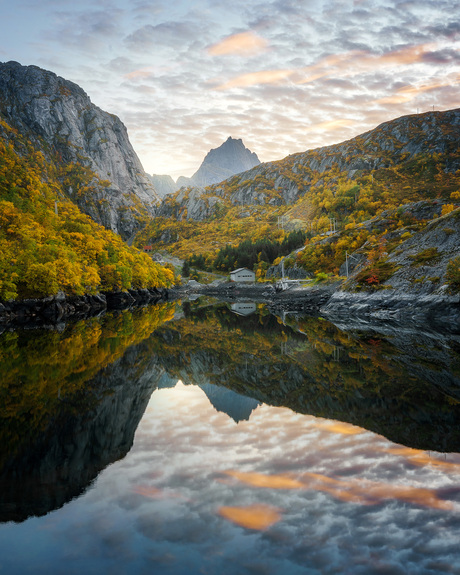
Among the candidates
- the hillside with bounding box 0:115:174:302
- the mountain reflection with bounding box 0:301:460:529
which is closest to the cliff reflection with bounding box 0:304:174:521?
the mountain reflection with bounding box 0:301:460:529

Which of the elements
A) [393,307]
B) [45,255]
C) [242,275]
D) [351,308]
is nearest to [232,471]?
Answer: [393,307]

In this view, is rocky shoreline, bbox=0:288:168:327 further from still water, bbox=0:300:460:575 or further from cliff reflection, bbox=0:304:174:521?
still water, bbox=0:300:460:575

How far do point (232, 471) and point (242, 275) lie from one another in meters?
152

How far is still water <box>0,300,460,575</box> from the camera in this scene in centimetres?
561

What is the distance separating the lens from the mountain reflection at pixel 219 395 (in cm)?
770

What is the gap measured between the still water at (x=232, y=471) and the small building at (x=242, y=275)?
141 m

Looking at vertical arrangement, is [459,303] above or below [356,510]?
above

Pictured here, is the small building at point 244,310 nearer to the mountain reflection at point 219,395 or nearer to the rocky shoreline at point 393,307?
the rocky shoreline at point 393,307

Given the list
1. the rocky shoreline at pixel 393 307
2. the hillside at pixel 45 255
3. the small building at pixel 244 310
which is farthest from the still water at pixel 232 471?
the small building at pixel 244 310

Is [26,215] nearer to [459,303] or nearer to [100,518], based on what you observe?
[459,303]

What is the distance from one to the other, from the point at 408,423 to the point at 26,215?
254 ft

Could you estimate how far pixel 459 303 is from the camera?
4088cm

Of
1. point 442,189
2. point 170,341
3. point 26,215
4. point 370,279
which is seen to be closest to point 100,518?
point 170,341

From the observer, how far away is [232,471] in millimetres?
8289
